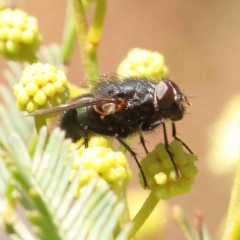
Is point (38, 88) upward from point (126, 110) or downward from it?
upward

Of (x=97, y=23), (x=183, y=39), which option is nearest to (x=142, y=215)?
(x=97, y=23)

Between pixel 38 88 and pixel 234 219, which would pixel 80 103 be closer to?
pixel 38 88

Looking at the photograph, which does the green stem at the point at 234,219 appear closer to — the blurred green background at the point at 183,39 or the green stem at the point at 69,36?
the green stem at the point at 69,36

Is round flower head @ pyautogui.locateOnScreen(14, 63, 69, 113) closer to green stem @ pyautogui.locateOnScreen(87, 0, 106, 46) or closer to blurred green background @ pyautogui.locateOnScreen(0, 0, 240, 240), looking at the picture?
green stem @ pyautogui.locateOnScreen(87, 0, 106, 46)

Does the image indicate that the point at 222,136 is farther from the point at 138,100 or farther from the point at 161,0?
the point at 161,0

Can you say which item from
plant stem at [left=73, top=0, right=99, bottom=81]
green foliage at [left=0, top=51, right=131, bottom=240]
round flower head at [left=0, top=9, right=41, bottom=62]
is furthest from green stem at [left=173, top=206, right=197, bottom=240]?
round flower head at [left=0, top=9, right=41, bottom=62]

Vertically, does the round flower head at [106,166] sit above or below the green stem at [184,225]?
above

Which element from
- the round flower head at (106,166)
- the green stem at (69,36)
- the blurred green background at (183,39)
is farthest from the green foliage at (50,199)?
the blurred green background at (183,39)

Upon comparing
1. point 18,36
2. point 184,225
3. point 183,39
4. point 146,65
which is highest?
point 18,36
